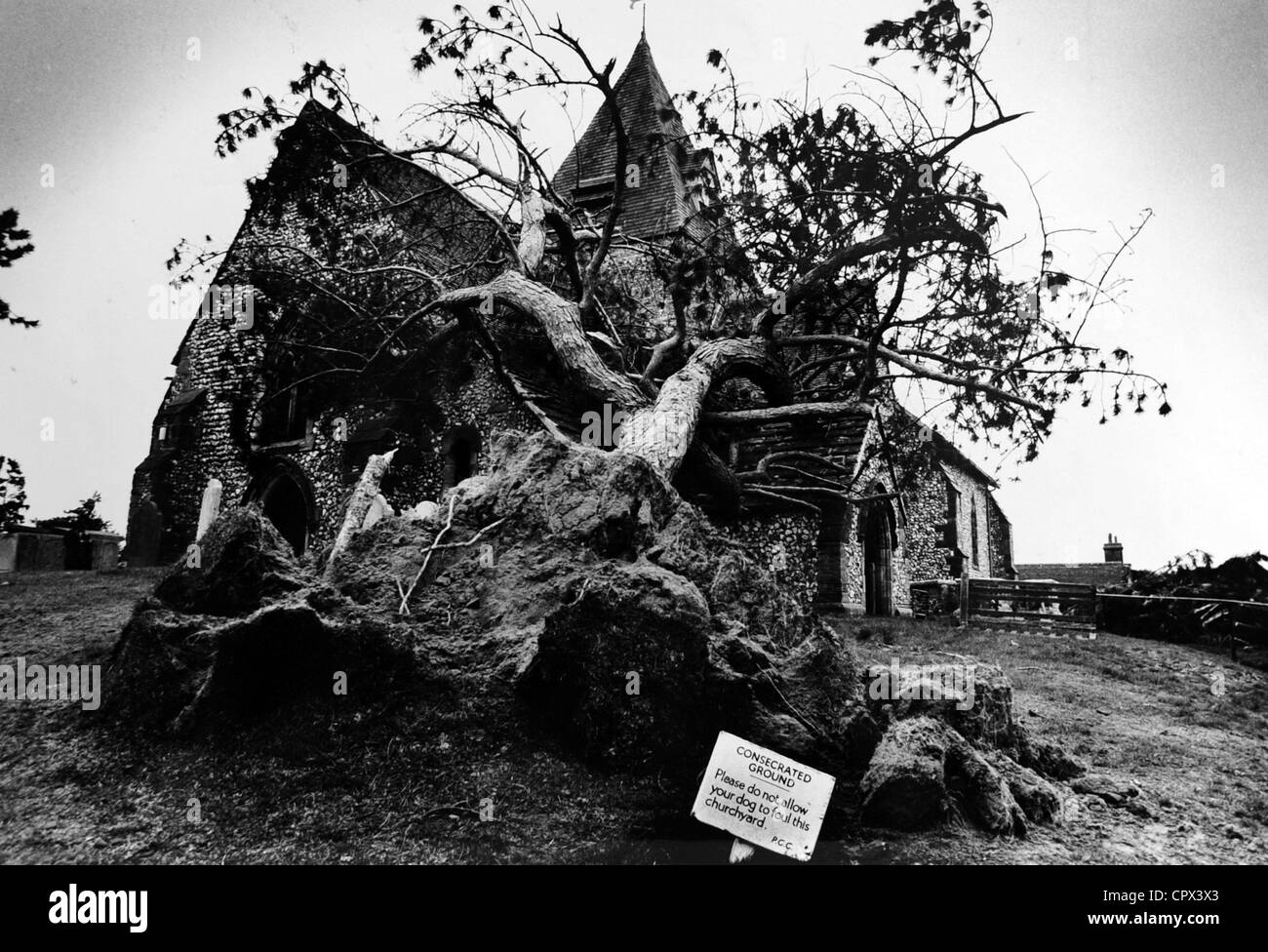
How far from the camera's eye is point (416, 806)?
10.8ft

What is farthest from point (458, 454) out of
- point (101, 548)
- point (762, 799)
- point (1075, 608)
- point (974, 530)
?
point (974, 530)

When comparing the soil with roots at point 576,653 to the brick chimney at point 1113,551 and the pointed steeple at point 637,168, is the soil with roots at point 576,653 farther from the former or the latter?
the brick chimney at point 1113,551

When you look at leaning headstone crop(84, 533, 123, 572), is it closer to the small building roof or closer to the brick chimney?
the small building roof

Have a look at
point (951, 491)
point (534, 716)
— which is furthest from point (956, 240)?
point (951, 491)

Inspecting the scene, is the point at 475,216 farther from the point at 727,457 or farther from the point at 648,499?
the point at 648,499

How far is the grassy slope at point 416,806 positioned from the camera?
10.1 feet

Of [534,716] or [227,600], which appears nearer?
[534,716]

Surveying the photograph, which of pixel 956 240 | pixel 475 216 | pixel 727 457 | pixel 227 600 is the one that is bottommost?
pixel 227 600

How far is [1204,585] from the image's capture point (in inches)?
475

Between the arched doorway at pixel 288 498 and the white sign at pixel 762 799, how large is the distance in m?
13.0
